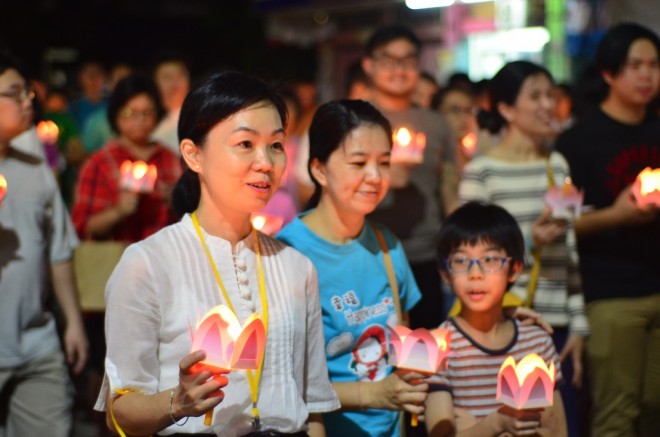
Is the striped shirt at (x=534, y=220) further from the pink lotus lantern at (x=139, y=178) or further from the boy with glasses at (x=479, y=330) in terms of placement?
the pink lotus lantern at (x=139, y=178)

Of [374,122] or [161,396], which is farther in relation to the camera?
[374,122]

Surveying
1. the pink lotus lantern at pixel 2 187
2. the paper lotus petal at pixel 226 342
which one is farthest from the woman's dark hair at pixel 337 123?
the paper lotus petal at pixel 226 342

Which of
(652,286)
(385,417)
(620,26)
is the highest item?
(620,26)

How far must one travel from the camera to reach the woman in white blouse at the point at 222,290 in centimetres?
256

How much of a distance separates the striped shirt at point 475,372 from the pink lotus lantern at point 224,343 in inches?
50.0

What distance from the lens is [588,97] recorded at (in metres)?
5.46

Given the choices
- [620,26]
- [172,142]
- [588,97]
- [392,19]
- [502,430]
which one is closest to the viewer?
[502,430]

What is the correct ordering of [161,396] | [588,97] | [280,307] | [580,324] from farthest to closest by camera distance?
1. [588,97]
2. [580,324]
3. [280,307]
4. [161,396]

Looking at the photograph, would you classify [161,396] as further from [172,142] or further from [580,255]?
[172,142]

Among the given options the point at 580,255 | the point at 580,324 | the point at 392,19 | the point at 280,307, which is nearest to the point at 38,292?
the point at 280,307

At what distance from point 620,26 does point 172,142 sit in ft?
10.4

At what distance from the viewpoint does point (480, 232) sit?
3.59 meters

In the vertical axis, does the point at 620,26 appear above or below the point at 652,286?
above

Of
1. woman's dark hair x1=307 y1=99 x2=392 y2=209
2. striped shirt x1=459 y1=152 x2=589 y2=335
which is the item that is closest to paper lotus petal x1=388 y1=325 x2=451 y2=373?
woman's dark hair x1=307 y1=99 x2=392 y2=209
